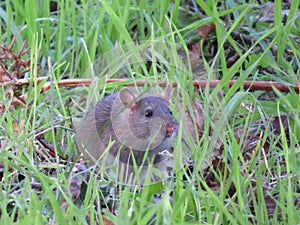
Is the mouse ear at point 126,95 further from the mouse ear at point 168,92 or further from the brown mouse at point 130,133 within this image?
the mouse ear at point 168,92

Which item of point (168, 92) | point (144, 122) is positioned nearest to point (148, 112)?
point (144, 122)

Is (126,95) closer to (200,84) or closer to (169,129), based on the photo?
(169,129)

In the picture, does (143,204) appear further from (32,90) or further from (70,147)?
(32,90)

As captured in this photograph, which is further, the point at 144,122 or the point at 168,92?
the point at 168,92

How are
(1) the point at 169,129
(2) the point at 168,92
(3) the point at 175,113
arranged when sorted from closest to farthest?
(1) the point at 169,129
(3) the point at 175,113
(2) the point at 168,92

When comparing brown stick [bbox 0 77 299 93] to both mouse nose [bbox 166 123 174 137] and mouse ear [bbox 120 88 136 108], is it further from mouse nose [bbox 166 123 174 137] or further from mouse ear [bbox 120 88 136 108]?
mouse nose [bbox 166 123 174 137]

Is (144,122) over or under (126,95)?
under

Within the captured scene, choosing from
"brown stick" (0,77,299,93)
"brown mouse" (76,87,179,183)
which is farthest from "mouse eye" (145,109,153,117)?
"brown stick" (0,77,299,93)
